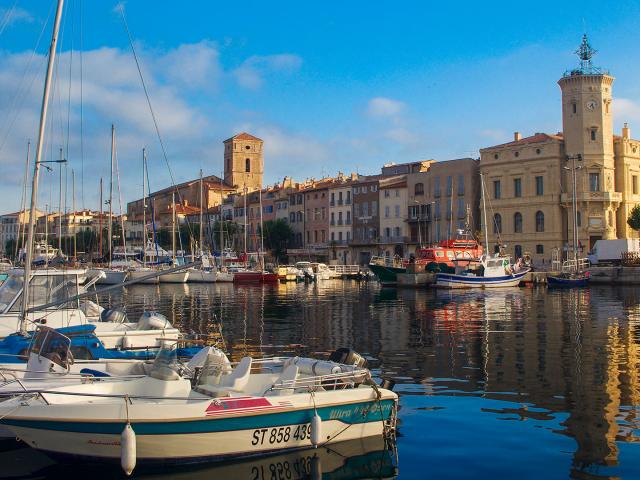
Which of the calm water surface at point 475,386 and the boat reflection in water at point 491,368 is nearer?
the calm water surface at point 475,386

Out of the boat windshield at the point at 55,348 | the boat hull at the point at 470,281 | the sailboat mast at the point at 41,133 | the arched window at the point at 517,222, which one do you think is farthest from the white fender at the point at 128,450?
the arched window at the point at 517,222

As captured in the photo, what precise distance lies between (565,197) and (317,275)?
1098 inches

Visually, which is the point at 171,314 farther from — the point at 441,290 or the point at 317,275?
the point at 317,275

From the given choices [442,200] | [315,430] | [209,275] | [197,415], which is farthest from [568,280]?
[197,415]

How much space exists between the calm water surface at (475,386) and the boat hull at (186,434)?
253mm

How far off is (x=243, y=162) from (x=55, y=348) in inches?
5012

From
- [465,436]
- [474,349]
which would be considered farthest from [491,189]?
[465,436]

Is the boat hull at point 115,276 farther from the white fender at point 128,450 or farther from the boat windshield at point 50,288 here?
the white fender at point 128,450

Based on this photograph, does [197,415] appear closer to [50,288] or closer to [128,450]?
[128,450]

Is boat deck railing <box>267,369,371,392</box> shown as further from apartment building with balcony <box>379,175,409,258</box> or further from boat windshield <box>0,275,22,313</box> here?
apartment building with balcony <box>379,175,409,258</box>

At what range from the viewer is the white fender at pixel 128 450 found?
975 centimetres

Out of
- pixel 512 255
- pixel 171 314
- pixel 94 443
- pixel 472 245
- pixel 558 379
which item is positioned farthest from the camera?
pixel 512 255

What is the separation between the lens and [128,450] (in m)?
9.77

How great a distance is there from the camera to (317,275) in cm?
7838
